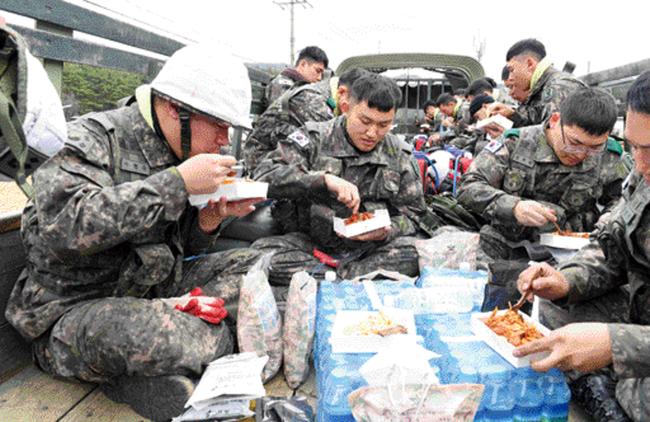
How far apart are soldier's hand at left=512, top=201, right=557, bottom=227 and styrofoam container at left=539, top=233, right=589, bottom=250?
88 millimetres

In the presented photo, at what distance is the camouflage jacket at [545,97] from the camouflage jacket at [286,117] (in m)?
1.74

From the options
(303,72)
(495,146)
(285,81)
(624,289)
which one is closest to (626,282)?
(624,289)

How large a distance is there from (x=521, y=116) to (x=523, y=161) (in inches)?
59.6

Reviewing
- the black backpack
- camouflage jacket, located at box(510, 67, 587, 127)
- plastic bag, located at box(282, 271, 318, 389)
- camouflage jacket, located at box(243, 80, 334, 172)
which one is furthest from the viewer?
camouflage jacket, located at box(243, 80, 334, 172)

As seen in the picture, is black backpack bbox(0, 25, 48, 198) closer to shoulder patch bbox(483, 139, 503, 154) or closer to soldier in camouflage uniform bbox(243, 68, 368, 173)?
shoulder patch bbox(483, 139, 503, 154)

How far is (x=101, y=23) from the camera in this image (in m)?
2.67

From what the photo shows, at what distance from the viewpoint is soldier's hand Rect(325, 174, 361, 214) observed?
2947 millimetres

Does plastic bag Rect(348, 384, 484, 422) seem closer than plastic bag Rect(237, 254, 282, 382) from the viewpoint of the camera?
Yes

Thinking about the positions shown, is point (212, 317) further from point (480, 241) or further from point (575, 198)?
point (575, 198)

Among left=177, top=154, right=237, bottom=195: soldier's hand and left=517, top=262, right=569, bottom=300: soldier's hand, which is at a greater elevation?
left=177, top=154, right=237, bottom=195: soldier's hand

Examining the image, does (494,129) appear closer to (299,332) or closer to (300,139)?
(300,139)

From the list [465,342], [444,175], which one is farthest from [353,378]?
[444,175]

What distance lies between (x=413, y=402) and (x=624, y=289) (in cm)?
140

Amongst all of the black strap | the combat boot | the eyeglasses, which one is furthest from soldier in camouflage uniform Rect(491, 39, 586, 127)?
the combat boot
